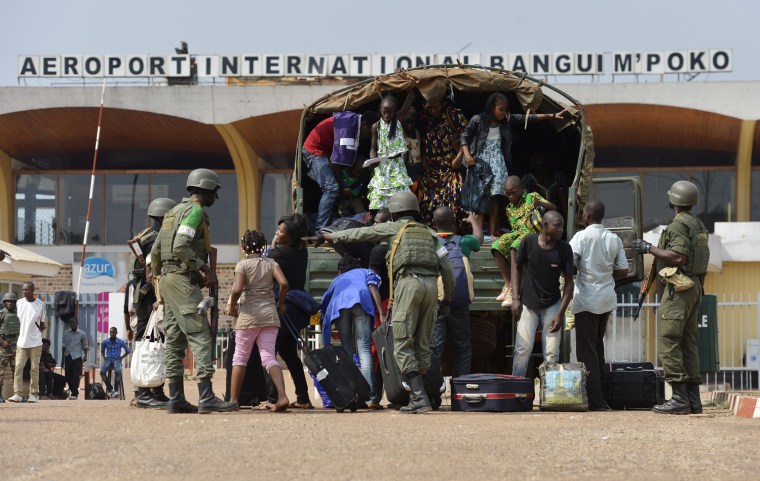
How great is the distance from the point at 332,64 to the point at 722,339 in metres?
15.8

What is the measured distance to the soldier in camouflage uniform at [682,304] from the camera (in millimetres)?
10344

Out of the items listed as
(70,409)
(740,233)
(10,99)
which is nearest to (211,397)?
(70,409)

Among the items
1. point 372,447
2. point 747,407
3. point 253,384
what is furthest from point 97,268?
point 372,447

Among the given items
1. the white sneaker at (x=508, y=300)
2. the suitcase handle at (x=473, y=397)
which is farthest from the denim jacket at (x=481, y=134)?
the suitcase handle at (x=473, y=397)

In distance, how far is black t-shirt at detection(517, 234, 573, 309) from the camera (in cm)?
1106

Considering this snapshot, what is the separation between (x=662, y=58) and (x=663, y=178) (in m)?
3.18

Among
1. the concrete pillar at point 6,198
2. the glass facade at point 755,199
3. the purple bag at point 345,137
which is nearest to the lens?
the purple bag at point 345,137

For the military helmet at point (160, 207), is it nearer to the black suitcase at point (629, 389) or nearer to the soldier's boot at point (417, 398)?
the soldier's boot at point (417, 398)

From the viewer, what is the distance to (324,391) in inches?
428

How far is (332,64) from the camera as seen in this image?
34281 mm

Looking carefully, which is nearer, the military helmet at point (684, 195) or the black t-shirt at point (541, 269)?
the military helmet at point (684, 195)

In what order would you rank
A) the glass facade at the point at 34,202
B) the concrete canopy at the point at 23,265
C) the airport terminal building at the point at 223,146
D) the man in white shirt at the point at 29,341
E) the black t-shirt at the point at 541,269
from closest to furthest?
the black t-shirt at the point at 541,269, the man in white shirt at the point at 29,341, the concrete canopy at the point at 23,265, the airport terminal building at the point at 223,146, the glass facade at the point at 34,202

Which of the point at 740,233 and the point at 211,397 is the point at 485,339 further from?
the point at 740,233

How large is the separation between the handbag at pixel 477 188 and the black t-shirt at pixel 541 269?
212 centimetres
